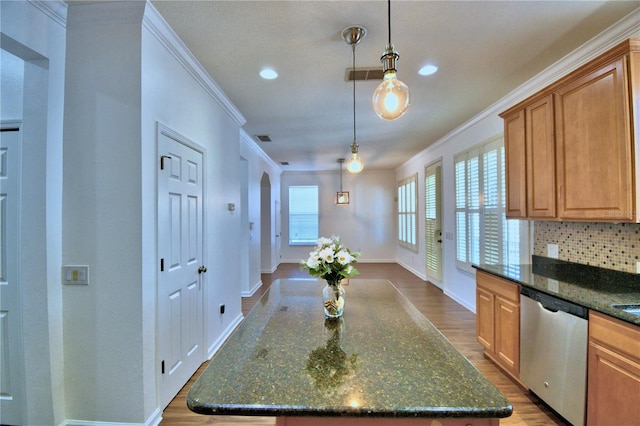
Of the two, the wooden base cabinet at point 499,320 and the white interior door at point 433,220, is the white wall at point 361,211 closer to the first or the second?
the white interior door at point 433,220

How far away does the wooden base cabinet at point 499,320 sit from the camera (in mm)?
2402

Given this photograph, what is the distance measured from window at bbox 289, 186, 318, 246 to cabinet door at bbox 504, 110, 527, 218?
611cm

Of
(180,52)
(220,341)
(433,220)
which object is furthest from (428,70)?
(433,220)

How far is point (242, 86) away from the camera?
3023 millimetres

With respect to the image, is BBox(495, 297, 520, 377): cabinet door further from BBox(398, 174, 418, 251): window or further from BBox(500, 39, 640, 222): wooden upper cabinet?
BBox(398, 174, 418, 251): window

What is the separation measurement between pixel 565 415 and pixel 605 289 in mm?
892

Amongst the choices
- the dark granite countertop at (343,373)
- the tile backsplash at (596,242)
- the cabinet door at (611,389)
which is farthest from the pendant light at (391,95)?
the tile backsplash at (596,242)

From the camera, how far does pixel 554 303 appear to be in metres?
2.00

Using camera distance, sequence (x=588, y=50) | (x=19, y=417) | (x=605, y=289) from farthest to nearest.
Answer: (x=588, y=50) < (x=605, y=289) < (x=19, y=417)

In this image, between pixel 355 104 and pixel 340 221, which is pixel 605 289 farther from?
pixel 340 221

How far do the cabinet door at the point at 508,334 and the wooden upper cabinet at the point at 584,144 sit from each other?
32.6 inches

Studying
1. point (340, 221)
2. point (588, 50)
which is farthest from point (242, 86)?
point (340, 221)

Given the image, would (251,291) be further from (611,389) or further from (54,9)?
(611,389)

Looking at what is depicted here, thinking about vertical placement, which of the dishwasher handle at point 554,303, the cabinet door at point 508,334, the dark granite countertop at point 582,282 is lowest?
the cabinet door at point 508,334
